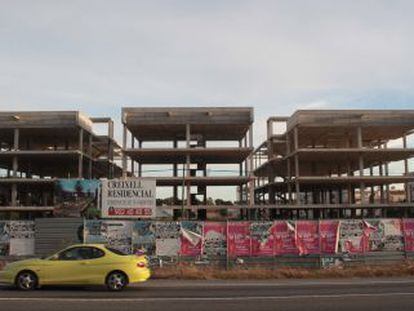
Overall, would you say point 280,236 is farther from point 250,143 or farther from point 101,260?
point 250,143

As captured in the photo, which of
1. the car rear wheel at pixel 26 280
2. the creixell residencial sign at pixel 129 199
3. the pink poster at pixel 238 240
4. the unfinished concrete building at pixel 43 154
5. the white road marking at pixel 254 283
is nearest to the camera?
the car rear wheel at pixel 26 280

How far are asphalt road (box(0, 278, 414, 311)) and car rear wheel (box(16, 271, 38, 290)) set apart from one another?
12.9 inches

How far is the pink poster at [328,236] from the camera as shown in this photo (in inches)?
1083

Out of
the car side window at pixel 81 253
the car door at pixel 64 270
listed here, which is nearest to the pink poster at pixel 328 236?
the car side window at pixel 81 253

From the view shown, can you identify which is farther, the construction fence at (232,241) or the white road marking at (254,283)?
the construction fence at (232,241)

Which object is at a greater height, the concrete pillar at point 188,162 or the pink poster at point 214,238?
the concrete pillar at point 188,162

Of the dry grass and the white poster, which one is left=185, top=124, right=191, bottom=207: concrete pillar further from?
the dry grass

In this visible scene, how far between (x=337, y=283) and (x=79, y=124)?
140ft

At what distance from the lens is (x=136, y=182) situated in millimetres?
31266

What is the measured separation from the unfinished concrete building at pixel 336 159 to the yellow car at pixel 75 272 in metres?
44.2

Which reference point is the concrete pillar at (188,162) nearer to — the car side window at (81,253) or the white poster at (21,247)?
the white poster at (21,247)

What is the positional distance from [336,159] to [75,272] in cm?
5334

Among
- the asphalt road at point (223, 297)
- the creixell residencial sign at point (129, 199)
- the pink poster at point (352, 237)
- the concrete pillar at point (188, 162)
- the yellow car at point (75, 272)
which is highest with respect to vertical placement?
the concrete pillar at point (188, 162)

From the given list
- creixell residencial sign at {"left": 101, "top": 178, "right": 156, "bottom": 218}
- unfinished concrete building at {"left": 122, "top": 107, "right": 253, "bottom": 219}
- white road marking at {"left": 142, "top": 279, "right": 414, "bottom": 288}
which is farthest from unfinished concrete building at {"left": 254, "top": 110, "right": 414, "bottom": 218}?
white road marking at {"left": 142, "top": 279, "right": 414, "bottom": 288}
